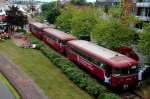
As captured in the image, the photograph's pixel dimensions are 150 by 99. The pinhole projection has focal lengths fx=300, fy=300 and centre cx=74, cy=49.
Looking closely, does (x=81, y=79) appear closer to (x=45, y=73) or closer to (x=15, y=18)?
(x=45, y=73)

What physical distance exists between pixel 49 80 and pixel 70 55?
7150 mm

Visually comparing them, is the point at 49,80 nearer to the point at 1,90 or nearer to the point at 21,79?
the point at 21,79

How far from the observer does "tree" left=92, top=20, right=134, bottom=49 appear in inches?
1353

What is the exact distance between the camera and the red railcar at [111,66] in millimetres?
24516

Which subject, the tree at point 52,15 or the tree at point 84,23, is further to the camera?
the tree at point 52,15

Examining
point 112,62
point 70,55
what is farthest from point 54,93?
point 70,55

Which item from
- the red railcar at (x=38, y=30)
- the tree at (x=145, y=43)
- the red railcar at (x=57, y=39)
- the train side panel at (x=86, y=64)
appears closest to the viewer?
the train side panel at (x=86, y=64)

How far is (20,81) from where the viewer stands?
88.9 ft

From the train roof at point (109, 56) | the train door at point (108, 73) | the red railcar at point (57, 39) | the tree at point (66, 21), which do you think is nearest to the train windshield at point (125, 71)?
the train roof at point (109, 56)

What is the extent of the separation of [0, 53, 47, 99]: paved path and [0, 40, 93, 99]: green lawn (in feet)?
2.05

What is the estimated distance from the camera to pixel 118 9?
123 ft

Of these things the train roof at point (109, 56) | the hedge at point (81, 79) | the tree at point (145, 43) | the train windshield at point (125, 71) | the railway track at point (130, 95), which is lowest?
the railway track at point (130, 95)

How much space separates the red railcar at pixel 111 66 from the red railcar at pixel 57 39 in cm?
790

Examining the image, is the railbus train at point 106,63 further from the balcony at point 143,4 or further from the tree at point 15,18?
the tree at point 15,18
